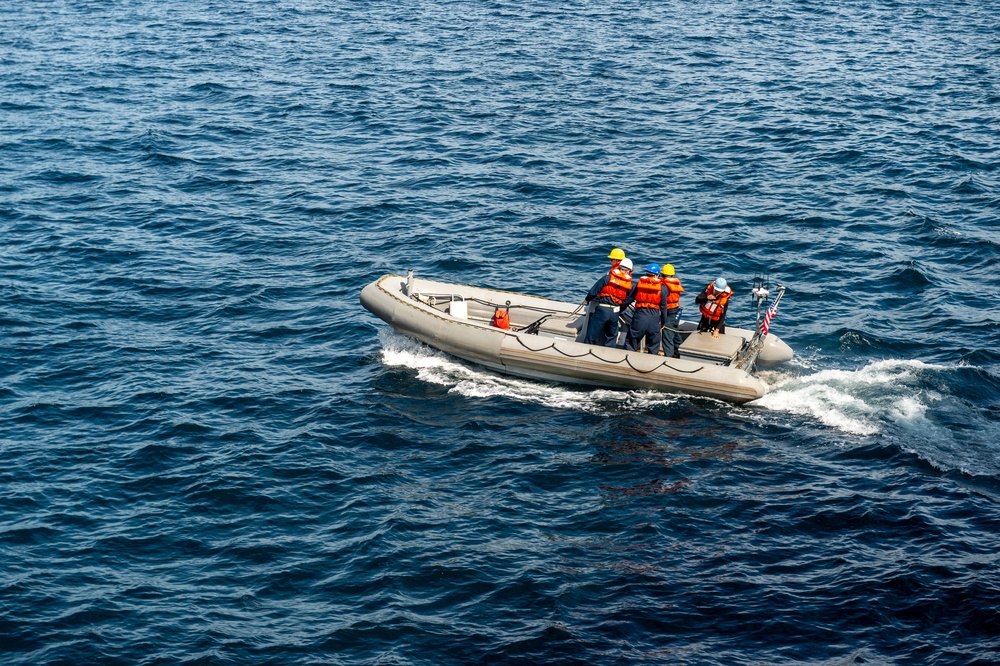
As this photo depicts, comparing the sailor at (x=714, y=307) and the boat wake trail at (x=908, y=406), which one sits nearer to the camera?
the boat wake trail at (x=908, y=406)

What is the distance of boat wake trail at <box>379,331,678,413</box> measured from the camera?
750 inches

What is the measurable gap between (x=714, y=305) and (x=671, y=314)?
771 mm

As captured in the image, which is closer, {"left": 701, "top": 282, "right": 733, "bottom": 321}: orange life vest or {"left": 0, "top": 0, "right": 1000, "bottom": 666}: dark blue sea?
{"left": 0, "top": 0, "right": 1000, "bottom": 666}: dark blue sea

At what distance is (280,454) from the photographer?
17.7 metres

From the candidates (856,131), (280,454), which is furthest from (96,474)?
(856,131)

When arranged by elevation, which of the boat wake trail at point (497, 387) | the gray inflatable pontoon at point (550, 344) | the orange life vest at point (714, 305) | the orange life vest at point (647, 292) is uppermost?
the orange life vest at point (647, 292)

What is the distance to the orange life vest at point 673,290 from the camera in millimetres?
19388

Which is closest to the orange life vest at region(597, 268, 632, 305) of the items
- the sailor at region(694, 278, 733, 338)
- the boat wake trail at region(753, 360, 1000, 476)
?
the sailor at region(694, 278, 733, 338)

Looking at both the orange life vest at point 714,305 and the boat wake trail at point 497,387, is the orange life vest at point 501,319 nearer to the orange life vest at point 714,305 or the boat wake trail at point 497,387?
the boat wake trail at point 497,387

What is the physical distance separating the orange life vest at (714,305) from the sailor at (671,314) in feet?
1.59

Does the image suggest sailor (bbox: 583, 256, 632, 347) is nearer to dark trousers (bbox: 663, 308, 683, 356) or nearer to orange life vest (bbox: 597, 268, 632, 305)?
orange life vest (bbox: 597, 268, 632, 305)

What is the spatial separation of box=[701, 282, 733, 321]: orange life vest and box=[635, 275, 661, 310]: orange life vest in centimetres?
122

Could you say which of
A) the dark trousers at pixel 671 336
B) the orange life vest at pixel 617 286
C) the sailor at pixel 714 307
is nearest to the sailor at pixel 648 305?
the orange life vest at pixel 617 286

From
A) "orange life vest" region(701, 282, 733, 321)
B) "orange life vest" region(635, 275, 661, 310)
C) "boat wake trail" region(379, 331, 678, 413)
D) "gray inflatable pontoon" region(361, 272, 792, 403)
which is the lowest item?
"boat wake trail" region(379, 331, 678, 413)
